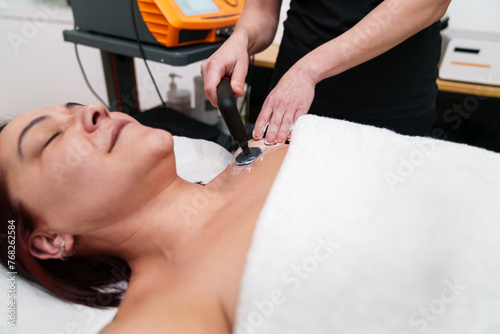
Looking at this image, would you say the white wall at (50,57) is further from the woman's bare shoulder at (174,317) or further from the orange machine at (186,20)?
the woman's bare shoulder at (174,317)

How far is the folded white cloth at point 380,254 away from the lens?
63cm

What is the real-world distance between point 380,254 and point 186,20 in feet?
3.64

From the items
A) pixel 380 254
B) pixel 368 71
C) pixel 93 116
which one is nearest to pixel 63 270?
pixel 93 116

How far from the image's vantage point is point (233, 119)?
901 mm

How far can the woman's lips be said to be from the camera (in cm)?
82

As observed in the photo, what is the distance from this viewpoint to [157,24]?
4.45ft

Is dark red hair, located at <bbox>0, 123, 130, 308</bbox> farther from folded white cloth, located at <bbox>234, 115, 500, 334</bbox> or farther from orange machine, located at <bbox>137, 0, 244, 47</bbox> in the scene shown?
orange machine, located at <bbox>137, 0, 244, 47</bbox>

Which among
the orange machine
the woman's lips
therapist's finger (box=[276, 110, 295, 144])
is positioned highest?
the orange machine

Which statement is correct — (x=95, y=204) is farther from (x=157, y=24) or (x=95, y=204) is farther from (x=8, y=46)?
(x=8, y=46)

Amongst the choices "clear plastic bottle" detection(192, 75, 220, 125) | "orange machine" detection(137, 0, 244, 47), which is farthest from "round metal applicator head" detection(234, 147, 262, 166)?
"clear plastic bottle" detection(192, 75, 220, 125)

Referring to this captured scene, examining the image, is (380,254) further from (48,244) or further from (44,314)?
(44,314)

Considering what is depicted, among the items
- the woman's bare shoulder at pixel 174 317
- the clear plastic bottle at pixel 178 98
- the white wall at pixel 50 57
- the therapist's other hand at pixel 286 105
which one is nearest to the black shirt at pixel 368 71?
the therapist's other hand at pixel 286 105

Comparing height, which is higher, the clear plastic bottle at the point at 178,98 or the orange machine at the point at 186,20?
the orange machine at the point at 186,20

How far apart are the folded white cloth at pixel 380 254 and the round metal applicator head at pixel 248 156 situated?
28 centimetres
